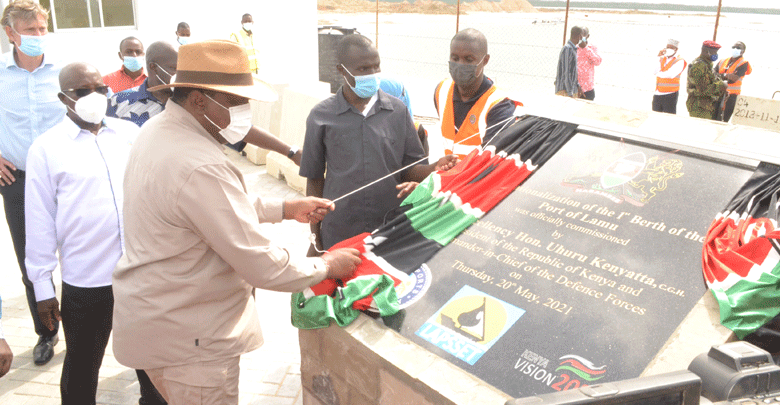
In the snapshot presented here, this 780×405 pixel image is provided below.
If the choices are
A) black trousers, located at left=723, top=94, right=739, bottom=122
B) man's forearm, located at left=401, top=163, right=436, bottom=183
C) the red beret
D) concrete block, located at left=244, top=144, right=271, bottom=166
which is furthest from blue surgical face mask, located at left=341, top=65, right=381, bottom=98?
black trousers, located at left=723, top=94, right=739, bottom=122

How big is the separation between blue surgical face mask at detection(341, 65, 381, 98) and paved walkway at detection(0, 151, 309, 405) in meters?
1.90

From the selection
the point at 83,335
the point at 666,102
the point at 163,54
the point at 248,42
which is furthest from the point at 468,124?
the point at 248,42

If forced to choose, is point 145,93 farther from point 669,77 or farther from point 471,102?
point 669,77

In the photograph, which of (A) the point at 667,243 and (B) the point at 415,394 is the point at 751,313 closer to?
(A) the point at 667,243

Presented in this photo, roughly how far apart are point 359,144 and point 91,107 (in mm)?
1421

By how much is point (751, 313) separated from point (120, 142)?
3108 millimetres

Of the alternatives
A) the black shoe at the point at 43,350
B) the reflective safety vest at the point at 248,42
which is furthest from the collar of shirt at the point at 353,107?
the reflective safety vest at the point at 248,42

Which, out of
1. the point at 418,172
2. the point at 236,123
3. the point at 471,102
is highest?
the point at 236,123

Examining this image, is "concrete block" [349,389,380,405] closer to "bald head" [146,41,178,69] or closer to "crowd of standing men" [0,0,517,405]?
"crowd of standing men" [0,0,517,405]

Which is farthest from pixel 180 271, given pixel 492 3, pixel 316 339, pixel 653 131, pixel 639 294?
pixel 492 3

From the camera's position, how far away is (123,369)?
406 centimetres

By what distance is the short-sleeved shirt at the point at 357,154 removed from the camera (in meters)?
3.36

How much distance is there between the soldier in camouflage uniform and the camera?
29.5ft

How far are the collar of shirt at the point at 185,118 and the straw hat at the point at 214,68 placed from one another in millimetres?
95
